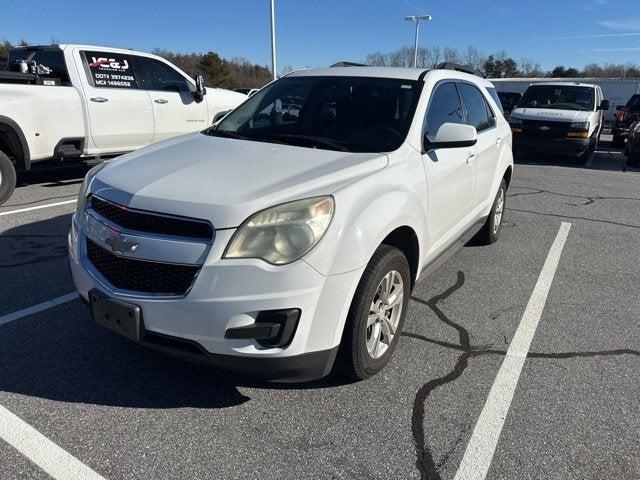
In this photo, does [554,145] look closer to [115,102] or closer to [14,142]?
[115,102]

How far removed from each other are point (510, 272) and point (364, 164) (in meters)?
2.64

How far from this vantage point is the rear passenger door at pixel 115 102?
7438mm

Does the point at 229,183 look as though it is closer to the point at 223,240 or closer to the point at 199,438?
the point at 223,240

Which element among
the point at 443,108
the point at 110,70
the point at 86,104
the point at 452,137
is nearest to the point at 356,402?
the point at 452,137

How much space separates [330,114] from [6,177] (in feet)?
16.4

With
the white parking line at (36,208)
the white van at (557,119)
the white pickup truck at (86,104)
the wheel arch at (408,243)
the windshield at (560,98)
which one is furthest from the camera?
the windshield at (560,98)

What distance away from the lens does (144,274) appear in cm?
245

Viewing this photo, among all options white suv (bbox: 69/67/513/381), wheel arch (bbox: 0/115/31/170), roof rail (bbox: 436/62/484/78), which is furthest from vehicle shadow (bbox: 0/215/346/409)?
wheel arch (bbox: 0/115/31/170)

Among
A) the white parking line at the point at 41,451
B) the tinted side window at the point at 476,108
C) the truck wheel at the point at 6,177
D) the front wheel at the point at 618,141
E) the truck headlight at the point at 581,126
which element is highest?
the tinted side window at the point at 476,108

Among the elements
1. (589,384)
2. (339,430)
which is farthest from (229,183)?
(589,384)

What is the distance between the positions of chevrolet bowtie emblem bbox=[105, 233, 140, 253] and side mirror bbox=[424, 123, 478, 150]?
6.49 feet

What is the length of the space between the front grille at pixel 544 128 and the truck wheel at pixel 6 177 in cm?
1127

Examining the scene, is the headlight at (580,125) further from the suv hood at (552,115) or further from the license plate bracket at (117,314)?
the license plate bracket at (117,314)

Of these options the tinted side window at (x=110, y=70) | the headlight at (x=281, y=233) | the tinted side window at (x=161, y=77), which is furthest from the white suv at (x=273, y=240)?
the tinted side window at (x=161, y=77)
